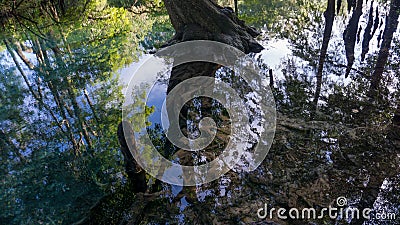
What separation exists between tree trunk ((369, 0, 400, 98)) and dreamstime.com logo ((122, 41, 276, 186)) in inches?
59.2

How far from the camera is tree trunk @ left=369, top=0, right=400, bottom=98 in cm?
424

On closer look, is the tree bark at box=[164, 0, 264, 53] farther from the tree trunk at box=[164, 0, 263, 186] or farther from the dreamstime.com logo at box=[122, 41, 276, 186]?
the dreamstime.com logo at box=[122, 41, 276, 186]

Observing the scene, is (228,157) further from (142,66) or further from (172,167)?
(142,66)

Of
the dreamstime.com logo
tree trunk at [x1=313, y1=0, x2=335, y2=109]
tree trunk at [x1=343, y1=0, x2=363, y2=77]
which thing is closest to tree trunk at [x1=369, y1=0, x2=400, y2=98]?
tree trunk at [x1=343, y1=0, x2=363, y2=77]
